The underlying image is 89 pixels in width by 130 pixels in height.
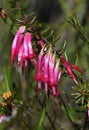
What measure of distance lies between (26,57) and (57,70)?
0.34ft

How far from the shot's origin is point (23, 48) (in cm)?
136

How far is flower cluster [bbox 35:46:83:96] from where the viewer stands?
1.32m

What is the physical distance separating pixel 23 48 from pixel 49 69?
10 centimetres

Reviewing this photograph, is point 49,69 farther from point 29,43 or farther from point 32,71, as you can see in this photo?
point 32,71

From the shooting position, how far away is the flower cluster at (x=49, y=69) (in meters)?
1.32

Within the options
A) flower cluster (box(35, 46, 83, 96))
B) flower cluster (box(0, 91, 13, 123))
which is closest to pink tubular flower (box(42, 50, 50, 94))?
flower cluster (box(35, 46, 83, 96))

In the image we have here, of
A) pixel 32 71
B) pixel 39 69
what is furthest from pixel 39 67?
pixel 32 71

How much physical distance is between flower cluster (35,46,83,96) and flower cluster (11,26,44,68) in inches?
1.3

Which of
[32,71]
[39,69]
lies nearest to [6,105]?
[39,69]

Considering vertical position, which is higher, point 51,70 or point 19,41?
point 19,41

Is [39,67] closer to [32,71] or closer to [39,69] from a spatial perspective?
[39,69]

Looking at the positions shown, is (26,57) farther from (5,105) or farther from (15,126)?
(15,126)

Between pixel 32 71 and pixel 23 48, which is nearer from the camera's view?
pixel 23 48

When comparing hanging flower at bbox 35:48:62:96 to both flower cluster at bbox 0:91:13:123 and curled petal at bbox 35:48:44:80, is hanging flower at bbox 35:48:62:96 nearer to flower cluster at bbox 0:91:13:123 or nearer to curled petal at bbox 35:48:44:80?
curled petal at bbox 35:48:44:80
